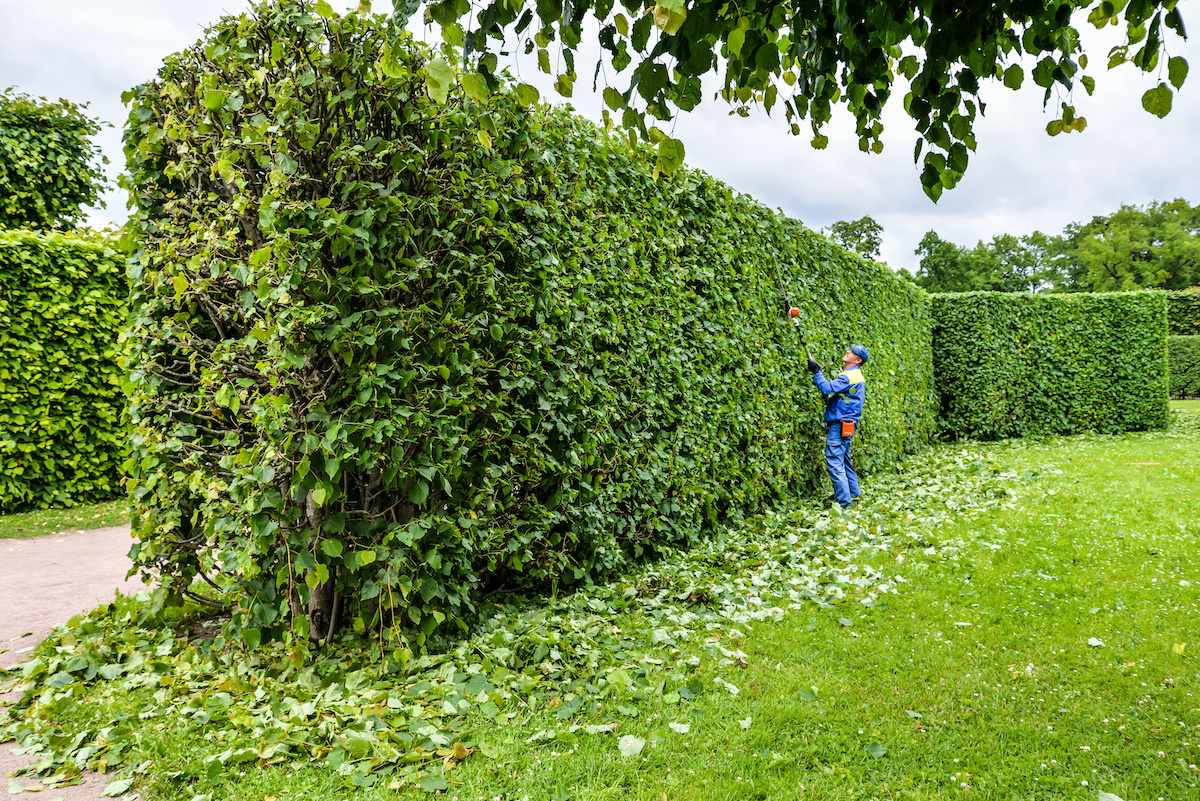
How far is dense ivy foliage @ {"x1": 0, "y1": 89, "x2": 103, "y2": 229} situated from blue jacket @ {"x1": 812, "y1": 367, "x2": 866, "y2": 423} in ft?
40.4

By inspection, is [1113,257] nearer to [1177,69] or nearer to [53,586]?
[1177,69]

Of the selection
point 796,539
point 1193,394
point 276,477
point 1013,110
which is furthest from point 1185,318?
point 276,477

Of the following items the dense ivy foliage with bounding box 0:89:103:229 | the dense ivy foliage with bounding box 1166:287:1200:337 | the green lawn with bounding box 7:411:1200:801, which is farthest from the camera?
the dense ivy foliage with bounding box 1166:287:1200:337

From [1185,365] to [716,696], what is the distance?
29828 millimetres

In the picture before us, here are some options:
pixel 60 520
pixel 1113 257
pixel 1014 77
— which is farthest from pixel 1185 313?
pixel 60 520

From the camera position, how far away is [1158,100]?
2.28 m

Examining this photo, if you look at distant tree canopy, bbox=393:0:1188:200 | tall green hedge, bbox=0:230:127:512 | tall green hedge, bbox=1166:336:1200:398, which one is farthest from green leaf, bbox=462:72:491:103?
tall green hedge, bbox=1166:336:1200:398

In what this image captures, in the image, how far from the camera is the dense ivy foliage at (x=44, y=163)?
409 inches

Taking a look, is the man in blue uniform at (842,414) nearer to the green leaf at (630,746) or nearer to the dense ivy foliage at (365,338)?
the dense ivy foliage at (365,338)

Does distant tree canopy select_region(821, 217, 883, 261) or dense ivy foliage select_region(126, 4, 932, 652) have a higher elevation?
distant tree canopy select_region(821, 217, 883, 261)

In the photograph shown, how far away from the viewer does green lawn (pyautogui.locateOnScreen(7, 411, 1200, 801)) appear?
2.71 metres

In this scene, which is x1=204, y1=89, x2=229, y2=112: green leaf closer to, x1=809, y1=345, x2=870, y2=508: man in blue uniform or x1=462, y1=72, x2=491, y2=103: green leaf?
x1=462, y1=72, x2=491, y2=103: green leaf

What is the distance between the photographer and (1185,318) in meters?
28.0

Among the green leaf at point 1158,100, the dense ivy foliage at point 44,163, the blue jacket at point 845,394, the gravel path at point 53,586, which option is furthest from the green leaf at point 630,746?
the dense ivy foliage at point 44,163
